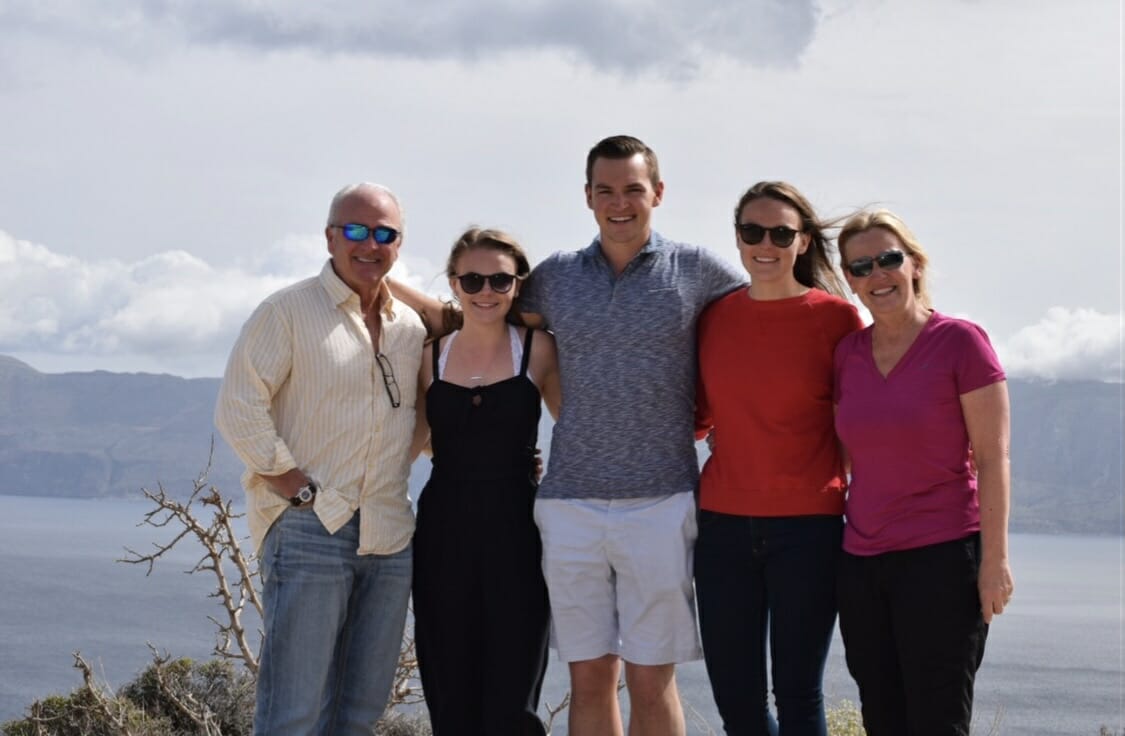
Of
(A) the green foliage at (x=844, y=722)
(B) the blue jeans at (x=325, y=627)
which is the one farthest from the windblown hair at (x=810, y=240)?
(A) the green foliage at (x=844, y=722)

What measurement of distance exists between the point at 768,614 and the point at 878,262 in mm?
1434

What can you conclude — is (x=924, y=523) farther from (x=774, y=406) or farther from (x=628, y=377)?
(x=628, y=377)

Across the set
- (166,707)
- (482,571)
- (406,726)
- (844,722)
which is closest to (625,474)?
(482,571)

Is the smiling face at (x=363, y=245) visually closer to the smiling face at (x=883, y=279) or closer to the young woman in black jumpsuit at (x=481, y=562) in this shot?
the young woman in black jumpsuit at (x=481, y=562)

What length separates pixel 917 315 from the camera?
4.60 m

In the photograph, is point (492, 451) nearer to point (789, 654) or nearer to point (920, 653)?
point (789, 654)

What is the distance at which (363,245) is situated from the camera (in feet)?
16.3

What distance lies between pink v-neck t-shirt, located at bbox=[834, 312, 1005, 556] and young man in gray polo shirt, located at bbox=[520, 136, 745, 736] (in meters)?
0.78

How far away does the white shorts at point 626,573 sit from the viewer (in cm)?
479

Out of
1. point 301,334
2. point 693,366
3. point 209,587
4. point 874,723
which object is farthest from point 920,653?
point 209,587

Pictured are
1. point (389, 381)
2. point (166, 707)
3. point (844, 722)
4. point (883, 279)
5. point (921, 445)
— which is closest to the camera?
point (921, 445)

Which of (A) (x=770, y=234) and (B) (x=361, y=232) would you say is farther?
(B) (x=361, y=232)

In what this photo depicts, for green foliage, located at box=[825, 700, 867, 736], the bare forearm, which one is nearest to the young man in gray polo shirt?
the bare forearm

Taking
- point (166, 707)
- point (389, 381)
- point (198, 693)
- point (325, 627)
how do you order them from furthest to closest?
point (166, 707) → point (198, 693) → point (389, 381) → point (325, 627)
